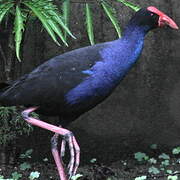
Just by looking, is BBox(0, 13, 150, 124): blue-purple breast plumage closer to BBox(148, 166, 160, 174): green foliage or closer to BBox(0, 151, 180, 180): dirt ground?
BBox(0, 151, 180, 180): dirt ground

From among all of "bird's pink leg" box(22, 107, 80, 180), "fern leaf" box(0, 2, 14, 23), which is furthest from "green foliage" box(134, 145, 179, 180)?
"fern leaf" box(0, 2, 14, 23)

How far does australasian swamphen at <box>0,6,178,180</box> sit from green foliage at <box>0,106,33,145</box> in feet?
2.10

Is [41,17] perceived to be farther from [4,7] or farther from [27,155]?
[27,155]

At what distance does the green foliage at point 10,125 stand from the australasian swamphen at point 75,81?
64 cm

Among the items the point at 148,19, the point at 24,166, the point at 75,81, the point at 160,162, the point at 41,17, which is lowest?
the point at 160,162

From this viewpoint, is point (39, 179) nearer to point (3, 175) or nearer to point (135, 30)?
point (3, 175)

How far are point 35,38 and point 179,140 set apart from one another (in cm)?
169

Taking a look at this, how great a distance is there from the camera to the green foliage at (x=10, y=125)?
4.28 metres

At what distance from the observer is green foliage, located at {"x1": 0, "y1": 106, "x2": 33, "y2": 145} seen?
4.28 m

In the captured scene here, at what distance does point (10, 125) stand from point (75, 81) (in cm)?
119

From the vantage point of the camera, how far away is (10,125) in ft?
14.5

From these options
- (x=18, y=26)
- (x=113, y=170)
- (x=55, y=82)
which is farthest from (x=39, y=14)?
(x=113, y=170)

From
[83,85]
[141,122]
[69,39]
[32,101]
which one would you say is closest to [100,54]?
[83,85]

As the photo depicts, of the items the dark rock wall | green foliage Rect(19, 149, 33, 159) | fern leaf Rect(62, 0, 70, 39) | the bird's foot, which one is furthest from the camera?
green foliage Rect(19, 149, 33, 159)
